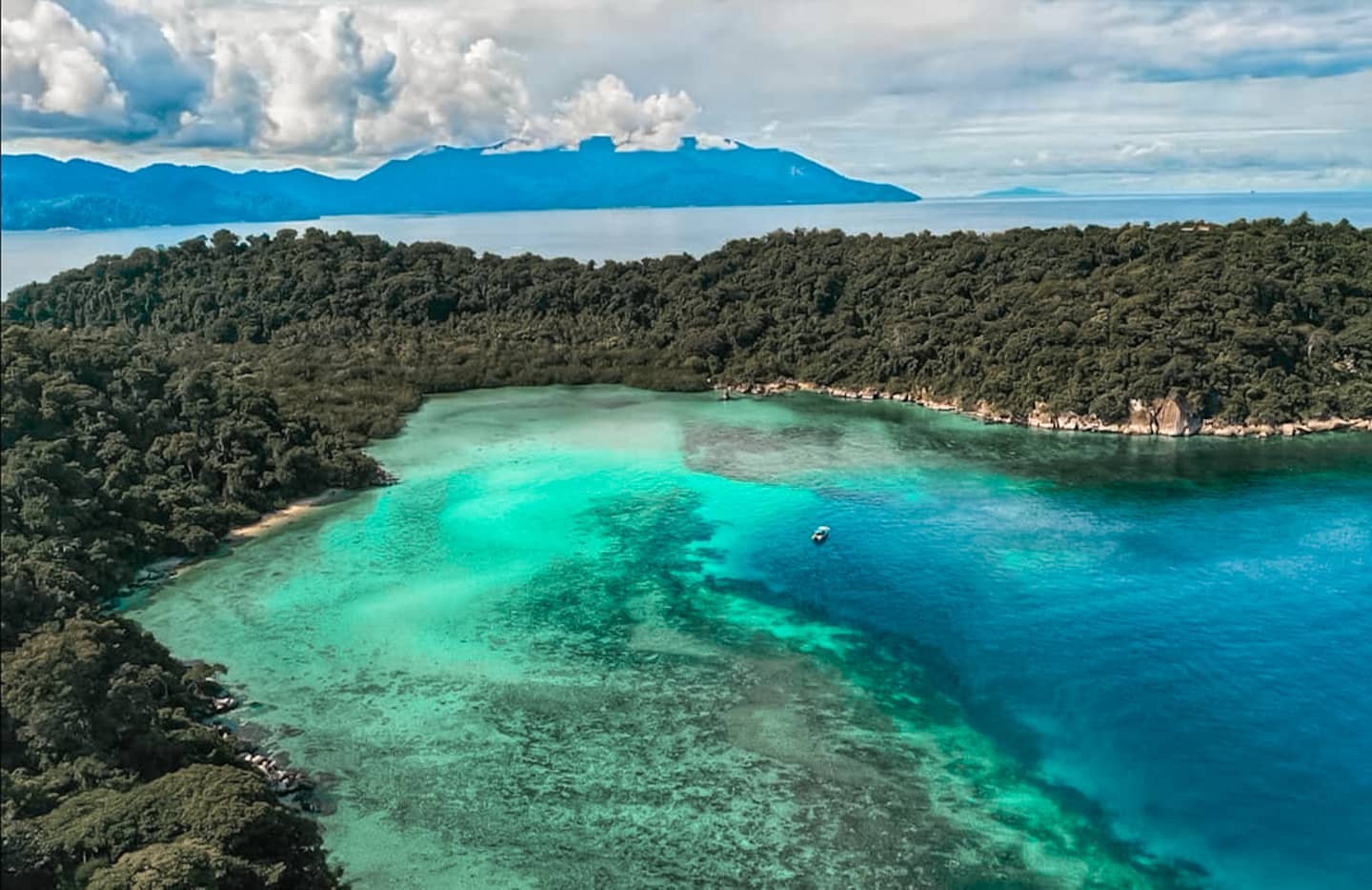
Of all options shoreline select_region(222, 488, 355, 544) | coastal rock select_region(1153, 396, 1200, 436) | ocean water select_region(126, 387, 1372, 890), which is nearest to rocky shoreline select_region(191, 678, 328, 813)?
ocean water select_region(126, 387, 1372, 890)

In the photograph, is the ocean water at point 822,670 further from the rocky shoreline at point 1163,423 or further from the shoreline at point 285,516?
the rocky shoreline at point 1163,423

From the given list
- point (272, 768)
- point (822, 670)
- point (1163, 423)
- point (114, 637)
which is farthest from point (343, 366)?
point (1163, 423)

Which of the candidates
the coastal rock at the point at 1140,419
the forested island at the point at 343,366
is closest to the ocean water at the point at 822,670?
the forested island at the point at 343,366

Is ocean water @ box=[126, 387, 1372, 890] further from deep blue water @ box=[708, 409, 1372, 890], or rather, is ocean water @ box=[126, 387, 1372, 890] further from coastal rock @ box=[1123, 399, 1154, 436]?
coastal rock @ box=[1123, 399, 1154, 436]

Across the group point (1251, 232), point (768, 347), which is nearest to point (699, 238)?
point (768, 347)

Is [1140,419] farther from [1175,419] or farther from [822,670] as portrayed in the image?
[822,670]

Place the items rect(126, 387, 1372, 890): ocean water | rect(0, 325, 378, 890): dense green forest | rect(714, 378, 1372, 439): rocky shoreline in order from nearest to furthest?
1. rect(0, 325, 378, 890): dense green forest
2. rect(126, 387, 1372, 890): ocean water
3. rect(714, 378, 1372, 439): rocky shoreline

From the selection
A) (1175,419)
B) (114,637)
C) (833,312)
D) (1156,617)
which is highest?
(833,312)
